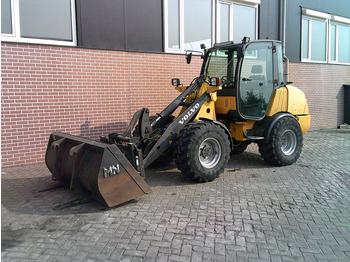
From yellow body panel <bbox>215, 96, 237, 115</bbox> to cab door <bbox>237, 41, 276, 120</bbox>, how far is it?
12 centimetres

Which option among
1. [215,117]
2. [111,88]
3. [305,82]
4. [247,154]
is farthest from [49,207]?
[305,82]

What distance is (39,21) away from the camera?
705 cm

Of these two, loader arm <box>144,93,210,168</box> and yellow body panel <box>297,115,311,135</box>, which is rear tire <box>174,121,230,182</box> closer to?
loader arm <box>144,93,210,168</box>

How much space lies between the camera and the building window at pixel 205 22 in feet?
30.0

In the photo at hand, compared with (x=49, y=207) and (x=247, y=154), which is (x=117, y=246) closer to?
(x=49, y=207)

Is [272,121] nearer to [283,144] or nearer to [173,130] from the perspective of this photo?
[283,144]

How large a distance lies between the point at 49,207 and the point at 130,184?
1.27 metres

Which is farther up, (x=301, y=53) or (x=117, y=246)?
(x=301, y=53)

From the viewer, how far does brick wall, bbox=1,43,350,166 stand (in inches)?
269

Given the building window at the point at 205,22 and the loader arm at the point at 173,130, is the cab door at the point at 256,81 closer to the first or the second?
the loader arm at the point at 173,130

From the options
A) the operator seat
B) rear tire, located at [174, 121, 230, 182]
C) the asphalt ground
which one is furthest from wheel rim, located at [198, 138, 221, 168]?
the operator seat

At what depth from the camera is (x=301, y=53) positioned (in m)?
12.5

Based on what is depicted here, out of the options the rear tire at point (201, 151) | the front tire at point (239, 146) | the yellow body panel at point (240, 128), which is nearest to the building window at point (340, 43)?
the front tire at point (239, 146)

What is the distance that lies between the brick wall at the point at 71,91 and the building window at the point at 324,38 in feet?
20.1
